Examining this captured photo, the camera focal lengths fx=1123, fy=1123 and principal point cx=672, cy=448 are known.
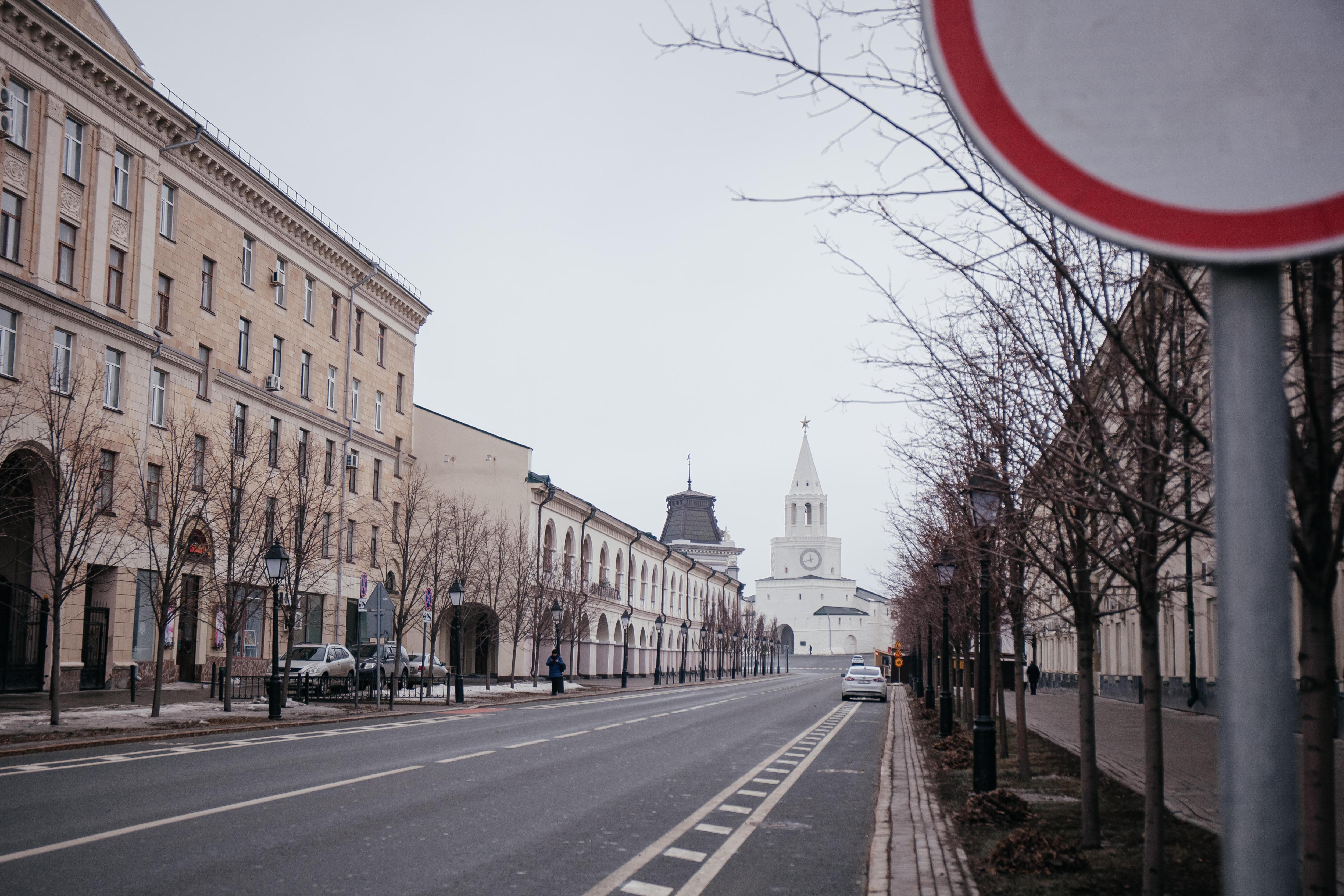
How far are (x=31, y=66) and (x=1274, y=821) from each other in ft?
118

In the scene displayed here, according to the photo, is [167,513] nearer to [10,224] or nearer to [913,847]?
[10,224]

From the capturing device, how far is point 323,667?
36500 millimetres

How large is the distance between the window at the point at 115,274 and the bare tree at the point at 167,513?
382 cm

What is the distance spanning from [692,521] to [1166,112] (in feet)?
525

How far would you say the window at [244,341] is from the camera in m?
42.0

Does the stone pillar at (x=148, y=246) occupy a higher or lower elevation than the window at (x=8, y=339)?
higher

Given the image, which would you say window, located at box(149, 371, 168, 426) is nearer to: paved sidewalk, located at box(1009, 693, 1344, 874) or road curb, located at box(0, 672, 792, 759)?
road curb, located at box(0, 672, 792, 759)

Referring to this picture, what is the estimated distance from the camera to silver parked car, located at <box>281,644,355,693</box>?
35.8 meters

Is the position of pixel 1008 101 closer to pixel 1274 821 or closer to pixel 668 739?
pixel 1274 821

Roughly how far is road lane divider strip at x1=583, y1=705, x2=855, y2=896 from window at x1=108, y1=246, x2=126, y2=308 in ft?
86.1

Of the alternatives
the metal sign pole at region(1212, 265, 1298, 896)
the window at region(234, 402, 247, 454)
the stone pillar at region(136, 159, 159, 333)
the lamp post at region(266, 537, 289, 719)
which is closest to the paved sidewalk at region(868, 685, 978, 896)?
the metal sign pole at region(1212, 265, 1298, 896)

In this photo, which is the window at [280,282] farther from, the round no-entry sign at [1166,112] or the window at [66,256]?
the round no-entry sign at [1166,112]

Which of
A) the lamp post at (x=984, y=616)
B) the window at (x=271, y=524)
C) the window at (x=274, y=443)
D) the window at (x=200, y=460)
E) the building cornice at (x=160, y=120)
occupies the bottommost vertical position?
the lamp post at (x=984, y=616)

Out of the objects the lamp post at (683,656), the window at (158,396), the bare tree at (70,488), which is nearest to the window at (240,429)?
the window at (158,396)
